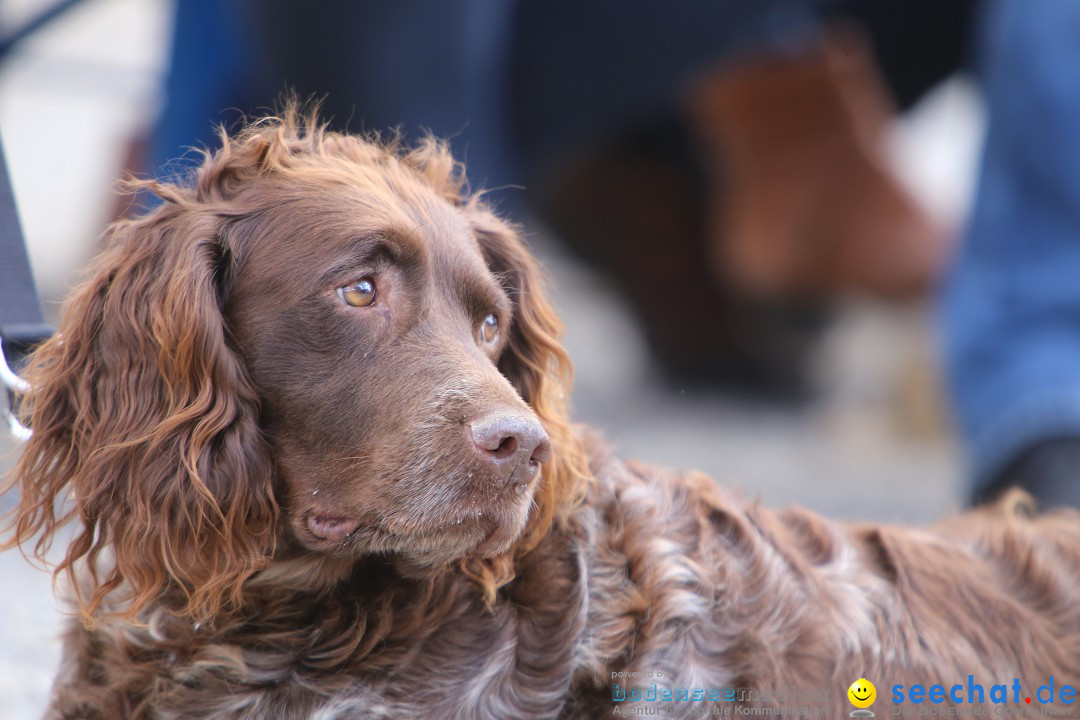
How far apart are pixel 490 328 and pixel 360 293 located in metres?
0.44

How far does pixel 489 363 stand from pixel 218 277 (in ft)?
2.13

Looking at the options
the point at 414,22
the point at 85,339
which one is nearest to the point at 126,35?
the point at 414,22

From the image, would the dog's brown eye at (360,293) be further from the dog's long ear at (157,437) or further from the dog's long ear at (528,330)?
the dog's long ear at (528,330)

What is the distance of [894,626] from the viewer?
10.2 feet

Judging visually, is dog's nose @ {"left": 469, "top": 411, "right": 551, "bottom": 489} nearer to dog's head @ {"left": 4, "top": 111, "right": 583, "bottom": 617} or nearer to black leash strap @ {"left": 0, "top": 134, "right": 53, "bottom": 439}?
dog's head @ {"left": 4, "top": 111, "right": 583, "bottom": 617}

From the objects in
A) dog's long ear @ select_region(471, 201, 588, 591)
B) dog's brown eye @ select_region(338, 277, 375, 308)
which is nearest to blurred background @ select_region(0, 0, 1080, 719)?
dog's long ear @ select_region(471, 201, 588, 591)

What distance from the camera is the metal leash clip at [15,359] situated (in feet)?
9.58

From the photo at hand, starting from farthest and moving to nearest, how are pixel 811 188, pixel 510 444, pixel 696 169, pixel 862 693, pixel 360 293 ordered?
pixel 696 169 < pixel 811 188 < pixel 862 693 < pixel 360 293 < pixel 510 444

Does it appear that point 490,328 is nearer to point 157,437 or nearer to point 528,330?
point 528,330

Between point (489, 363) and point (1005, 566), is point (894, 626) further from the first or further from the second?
point (489, 363)

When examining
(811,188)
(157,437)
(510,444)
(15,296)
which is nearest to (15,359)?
(15,296)

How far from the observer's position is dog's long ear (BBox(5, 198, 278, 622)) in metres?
2.66

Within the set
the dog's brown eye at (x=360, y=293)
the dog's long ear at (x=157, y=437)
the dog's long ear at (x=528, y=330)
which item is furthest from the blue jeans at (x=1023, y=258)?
the dog's long ear at (x=157, y=437)

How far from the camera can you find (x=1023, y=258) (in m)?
5.50
